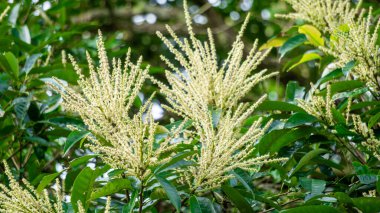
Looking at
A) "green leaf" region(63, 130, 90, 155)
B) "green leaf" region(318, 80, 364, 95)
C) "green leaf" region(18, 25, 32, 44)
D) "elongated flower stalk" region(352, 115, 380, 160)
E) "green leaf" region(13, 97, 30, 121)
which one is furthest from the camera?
"green leaf" region(18, 25, 32, 44)

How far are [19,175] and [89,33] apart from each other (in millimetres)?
3053

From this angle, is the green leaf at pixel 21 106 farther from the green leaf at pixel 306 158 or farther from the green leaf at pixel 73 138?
the green leaf at pixel 306 158

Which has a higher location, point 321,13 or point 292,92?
point 321,13

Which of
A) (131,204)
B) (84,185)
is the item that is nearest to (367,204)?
(131,204)

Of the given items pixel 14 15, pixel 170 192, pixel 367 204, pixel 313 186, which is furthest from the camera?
pixel 14 15

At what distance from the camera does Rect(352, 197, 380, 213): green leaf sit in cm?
188

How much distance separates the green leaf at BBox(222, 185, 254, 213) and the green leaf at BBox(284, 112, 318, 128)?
34cm

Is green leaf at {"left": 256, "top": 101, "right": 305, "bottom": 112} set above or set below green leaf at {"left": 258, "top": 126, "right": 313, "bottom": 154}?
above

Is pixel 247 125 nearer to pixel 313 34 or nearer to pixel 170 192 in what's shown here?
pixel 313 34

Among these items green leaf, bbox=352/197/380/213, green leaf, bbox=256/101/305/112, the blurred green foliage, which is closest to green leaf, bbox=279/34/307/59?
the blurred green foliage

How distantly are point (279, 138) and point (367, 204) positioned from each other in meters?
0.49

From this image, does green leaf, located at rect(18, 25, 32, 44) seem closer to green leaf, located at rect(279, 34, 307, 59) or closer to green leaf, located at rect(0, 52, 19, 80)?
green leaf, located at rect(0, 52, 19, 80)

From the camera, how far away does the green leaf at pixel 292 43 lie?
2.96 meters

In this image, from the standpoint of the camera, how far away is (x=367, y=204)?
1902mm
